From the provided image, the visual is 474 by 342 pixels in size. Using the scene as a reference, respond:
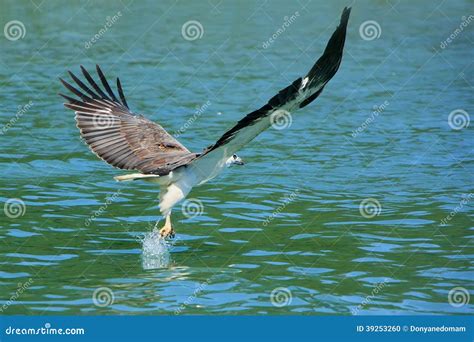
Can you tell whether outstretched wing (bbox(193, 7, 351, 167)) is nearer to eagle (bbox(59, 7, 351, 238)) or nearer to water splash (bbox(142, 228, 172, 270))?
eagle (bbox(59, 7, 351, 238))

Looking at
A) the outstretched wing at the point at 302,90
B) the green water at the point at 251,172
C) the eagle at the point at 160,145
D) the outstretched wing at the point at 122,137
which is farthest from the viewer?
the outstretched wing at the point at 122,137

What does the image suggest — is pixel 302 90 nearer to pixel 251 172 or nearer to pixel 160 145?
pixel 160 145

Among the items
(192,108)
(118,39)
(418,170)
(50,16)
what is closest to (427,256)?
(418,170)

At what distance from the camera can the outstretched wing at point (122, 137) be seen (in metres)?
11.2

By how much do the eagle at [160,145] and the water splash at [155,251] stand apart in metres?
0.23

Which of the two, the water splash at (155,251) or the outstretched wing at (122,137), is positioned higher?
the outstretched wing at (122,137)

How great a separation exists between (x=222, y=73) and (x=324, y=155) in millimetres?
5057

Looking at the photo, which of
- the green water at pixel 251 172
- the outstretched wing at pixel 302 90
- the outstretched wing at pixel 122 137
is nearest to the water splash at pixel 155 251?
the green water at pixel 251 172

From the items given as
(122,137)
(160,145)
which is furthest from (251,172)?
(122,137)

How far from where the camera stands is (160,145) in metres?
11.7

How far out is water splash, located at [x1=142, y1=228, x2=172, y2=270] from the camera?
11.3m

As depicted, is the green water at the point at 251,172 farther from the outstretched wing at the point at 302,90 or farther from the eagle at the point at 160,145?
the outstretched wing at the point at 302,90

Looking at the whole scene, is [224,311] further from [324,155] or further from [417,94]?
[417,94]

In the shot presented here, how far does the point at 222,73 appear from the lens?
20.0 m
